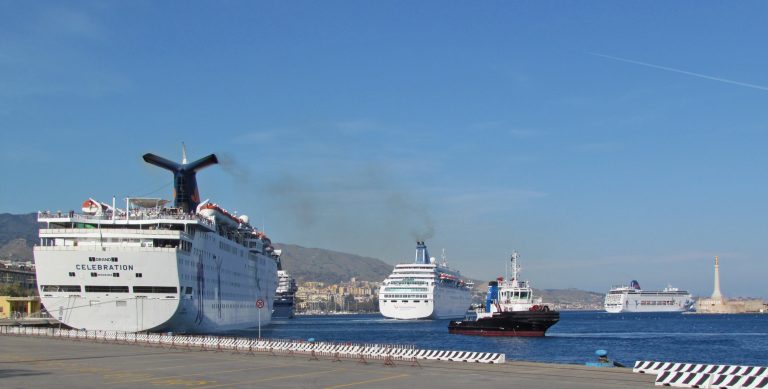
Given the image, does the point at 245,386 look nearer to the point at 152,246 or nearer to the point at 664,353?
the point at 152,246

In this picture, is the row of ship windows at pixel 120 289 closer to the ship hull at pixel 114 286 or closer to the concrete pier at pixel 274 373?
the ship hull at pixel 114 286

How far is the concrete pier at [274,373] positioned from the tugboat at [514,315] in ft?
136

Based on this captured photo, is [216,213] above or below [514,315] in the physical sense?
above

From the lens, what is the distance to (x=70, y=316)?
5791cm

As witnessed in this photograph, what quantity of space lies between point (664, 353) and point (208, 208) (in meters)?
42.9

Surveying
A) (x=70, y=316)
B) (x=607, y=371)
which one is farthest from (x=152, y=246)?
(x=607, y=371)

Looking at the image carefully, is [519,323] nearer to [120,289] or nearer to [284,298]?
[120,289]

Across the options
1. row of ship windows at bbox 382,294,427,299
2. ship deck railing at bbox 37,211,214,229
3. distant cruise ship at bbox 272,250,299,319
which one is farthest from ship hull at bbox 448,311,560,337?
distant cruise ship at bbox 272,250,299,319

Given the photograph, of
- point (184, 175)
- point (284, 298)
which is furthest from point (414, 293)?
point (184, 175)

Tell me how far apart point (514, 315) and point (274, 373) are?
1959 inches

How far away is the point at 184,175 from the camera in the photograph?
259ft

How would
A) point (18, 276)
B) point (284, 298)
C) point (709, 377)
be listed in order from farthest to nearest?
point (284, 298) → point (18, 276) → point (709, 377)

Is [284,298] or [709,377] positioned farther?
[284,298]

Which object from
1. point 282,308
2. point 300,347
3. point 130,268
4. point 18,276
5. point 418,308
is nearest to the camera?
point 300,347
